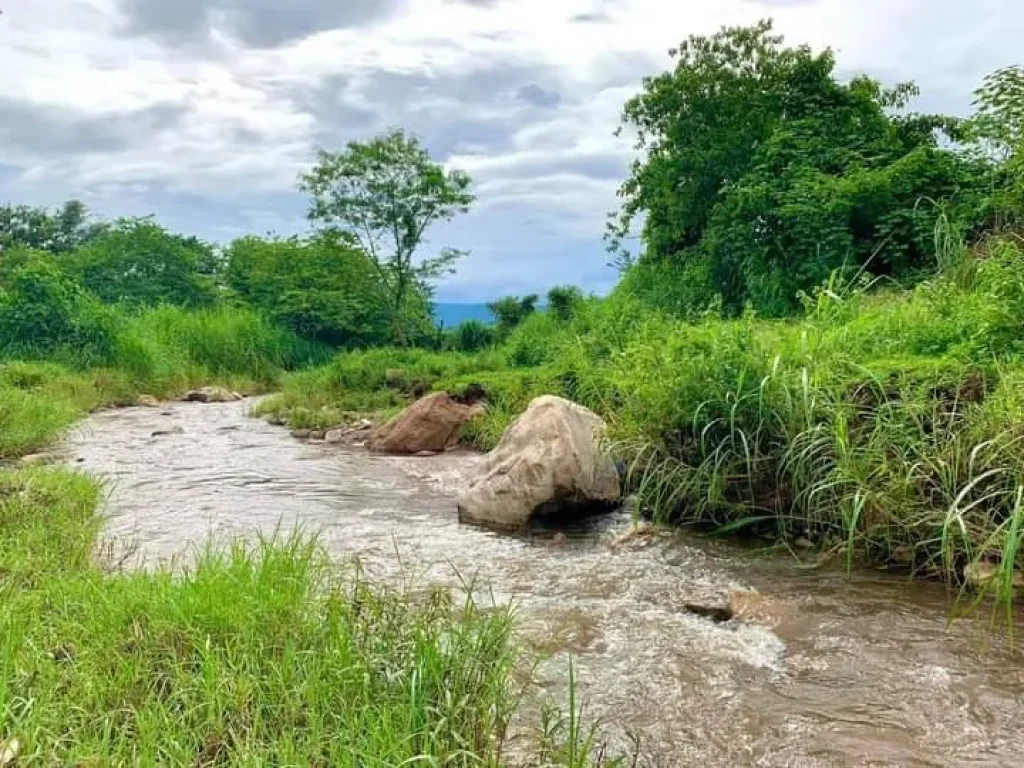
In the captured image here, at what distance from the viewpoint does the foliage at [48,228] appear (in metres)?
29.8

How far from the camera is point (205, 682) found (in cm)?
277

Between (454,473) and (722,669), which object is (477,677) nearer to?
(722,669)

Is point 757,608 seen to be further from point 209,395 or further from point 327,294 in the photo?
point 327,294

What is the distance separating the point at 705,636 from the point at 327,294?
1764 cm

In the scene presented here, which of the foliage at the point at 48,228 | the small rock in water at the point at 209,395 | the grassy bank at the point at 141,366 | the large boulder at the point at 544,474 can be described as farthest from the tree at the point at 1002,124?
the foliage at the point at 48,228

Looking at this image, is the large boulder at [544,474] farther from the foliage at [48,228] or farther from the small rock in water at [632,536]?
the foliage at [48,228]

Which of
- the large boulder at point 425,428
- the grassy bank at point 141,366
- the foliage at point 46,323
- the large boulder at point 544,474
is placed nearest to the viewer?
the large boulder at point 544,474

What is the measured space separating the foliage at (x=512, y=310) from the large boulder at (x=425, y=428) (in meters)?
10.0

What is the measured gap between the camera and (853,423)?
5.45 m

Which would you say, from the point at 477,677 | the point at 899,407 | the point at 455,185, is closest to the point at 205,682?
the point at 477,677

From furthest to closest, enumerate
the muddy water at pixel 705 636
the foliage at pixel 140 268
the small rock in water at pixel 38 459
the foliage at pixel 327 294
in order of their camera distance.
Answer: the foliage at pixel 140 268, the foliage at pixel 327 294, the small rock in water at pixel 38 459, the muddy water at pixel 705 636

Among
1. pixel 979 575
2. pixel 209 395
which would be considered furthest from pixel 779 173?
pixel 209 395

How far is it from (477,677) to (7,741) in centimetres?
145

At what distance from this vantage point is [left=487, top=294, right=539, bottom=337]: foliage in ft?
69.0
